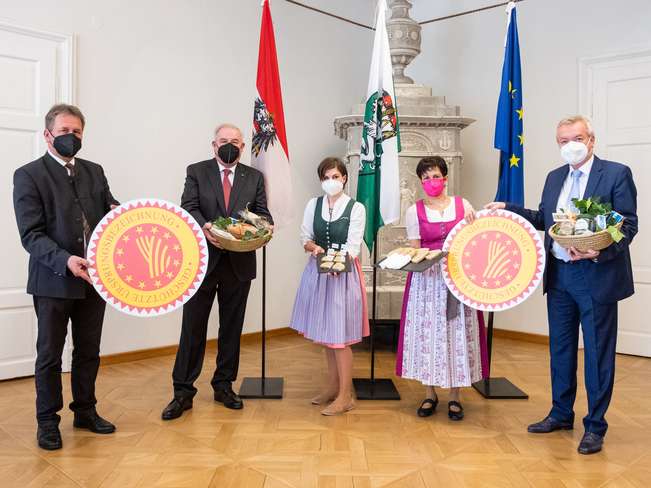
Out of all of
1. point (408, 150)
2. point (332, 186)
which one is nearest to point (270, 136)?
point (332, 186)

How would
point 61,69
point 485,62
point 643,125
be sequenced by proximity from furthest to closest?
point 485,62 < point 643,125 < point 61,69

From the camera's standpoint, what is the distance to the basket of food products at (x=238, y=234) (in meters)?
3.04

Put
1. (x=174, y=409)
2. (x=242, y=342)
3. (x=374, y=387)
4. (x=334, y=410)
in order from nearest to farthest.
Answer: (x=174, y=409) < (x=334, y=410) < (x=374, y=387) < (x=242, y=342)

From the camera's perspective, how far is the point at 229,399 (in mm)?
3541

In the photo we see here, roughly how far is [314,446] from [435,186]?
5.08ft

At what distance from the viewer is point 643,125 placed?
16.4ft

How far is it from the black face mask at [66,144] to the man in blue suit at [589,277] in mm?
2378

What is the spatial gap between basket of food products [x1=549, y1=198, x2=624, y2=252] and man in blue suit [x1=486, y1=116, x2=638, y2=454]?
0.24 feet

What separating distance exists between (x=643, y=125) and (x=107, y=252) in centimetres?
454

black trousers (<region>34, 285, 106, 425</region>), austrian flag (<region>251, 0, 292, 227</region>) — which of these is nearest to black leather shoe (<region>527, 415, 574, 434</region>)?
austrian flag (<region>251, 0, 292, 227</region>)

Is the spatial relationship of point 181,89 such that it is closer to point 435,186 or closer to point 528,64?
point 435,186

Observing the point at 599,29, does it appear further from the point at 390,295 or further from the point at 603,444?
the point at 603,444

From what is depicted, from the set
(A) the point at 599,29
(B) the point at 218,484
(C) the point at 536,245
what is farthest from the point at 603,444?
(A) the point at 599,29

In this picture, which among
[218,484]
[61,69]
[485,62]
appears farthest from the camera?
[485,62]
